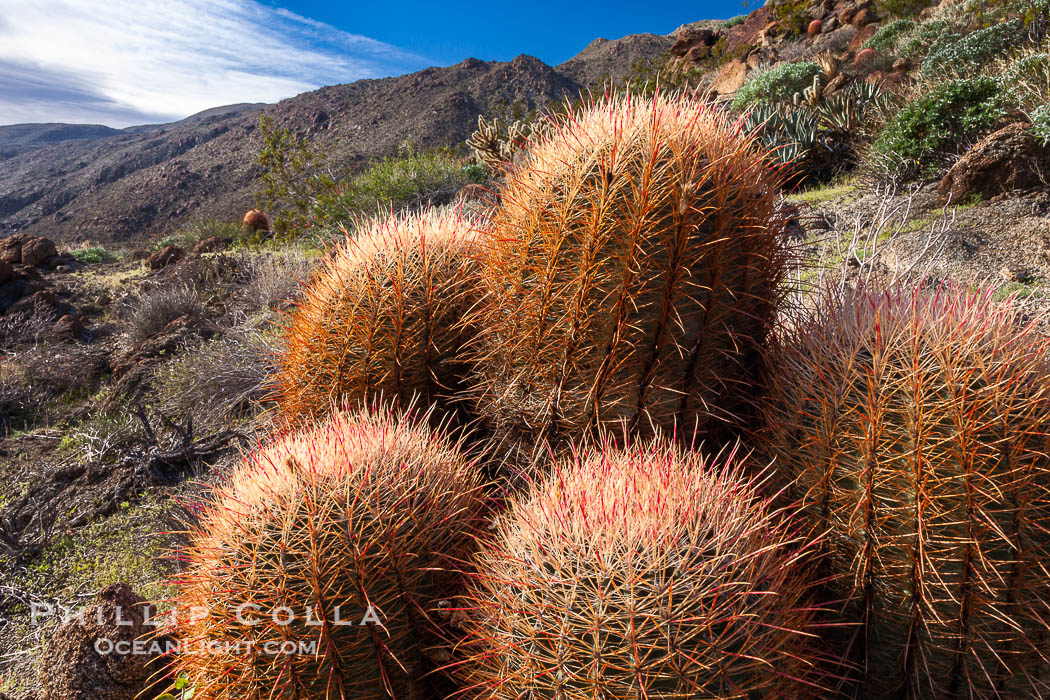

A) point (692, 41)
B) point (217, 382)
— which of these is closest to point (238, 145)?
point (692, 41)

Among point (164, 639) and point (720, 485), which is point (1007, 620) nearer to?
point (720, 485)

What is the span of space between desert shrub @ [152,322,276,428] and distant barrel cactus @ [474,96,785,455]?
4.30 meters

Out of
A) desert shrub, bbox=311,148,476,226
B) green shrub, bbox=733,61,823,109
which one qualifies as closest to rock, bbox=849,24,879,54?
green shrub, bbox=733,61,823,109

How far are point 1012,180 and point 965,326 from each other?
23.1ft

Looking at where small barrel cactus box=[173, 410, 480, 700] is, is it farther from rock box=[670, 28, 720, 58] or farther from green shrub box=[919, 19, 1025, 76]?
rock box=[670, 28, 720, 58]

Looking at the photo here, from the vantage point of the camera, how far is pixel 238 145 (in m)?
37.7

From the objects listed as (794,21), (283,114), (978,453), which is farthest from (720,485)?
(283,114)

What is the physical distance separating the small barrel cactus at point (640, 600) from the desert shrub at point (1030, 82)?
886 cm

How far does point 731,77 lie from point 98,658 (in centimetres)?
2443

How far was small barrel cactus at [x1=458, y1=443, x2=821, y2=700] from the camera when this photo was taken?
4.15 ft

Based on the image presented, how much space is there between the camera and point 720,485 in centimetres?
150

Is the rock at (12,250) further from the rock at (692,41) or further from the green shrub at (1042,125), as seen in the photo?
the rock at (692,41)

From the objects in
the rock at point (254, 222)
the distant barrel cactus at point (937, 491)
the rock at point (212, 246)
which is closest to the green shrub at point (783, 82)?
the rock at point (212, 246)

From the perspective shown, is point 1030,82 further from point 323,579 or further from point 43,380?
point 43,380
